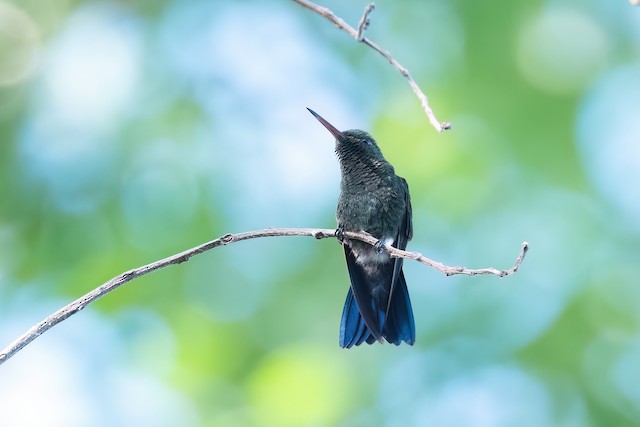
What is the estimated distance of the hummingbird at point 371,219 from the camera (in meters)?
3.69

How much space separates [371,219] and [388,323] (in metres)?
0.66

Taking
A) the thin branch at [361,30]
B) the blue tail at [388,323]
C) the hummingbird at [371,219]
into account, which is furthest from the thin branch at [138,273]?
the hummingbird at [371,219]

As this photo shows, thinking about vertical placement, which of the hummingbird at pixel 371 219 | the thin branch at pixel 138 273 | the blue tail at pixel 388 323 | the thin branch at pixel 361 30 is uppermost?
Answer: the hummingbird at pixel 371 219

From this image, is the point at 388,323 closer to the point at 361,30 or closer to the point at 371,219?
the point at 371,219

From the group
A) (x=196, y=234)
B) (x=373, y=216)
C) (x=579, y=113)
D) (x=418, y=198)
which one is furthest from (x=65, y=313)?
(x=579, y=113)

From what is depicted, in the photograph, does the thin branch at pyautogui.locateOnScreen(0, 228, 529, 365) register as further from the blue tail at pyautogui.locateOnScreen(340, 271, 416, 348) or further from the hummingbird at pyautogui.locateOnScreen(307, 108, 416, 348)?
the hummingbird at pyautogui.locateOnScreen(307, 108, 416, 348)

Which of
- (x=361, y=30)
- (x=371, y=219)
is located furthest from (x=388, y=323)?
(x=361, y=30)

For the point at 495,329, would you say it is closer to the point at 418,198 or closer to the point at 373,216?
the point at 418,198

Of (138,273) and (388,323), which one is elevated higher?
(388,323)

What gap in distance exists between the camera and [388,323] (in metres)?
3.58

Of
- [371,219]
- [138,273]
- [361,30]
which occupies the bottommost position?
[138,273]

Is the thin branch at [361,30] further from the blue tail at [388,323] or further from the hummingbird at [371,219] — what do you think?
the hummingbird at [371,219]

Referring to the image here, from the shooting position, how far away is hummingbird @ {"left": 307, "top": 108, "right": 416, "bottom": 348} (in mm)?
3686

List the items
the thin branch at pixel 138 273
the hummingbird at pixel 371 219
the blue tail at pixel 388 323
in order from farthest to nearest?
the hummingbird at pixel 371 219, the blue tail at pixel 388 323, the thin branch at pixel 138 273
